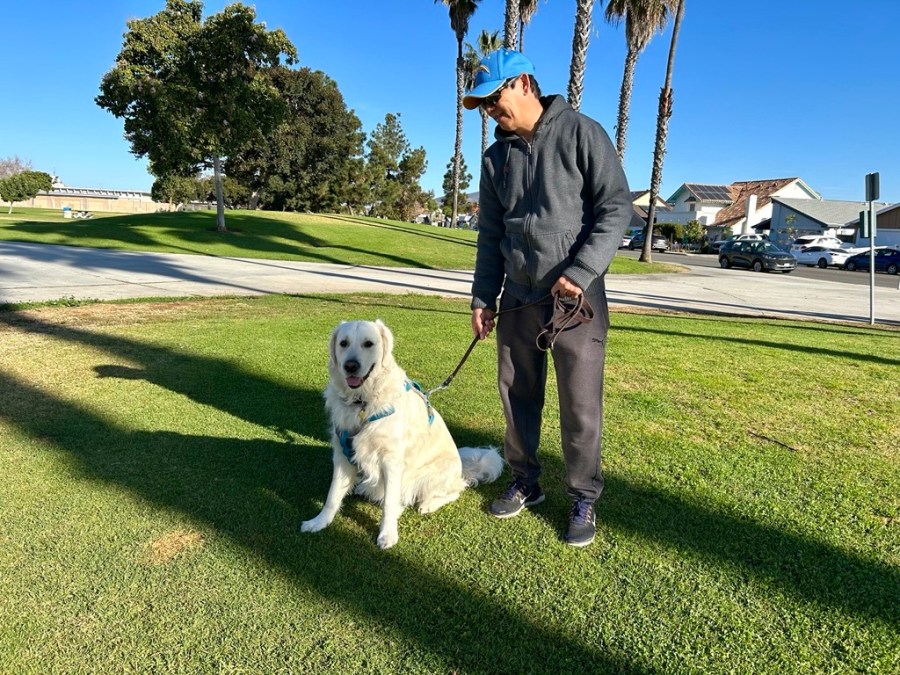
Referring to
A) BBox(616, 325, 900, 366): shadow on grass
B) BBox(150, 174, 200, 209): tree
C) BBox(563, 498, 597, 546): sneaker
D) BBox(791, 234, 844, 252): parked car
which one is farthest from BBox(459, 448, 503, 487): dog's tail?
BBox(150, 174, 200, 209): tree

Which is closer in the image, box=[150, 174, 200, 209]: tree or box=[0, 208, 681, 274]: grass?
box=[0, 208, 681, 274]: grass

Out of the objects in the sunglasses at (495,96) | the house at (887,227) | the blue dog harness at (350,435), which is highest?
the house at (887,227)

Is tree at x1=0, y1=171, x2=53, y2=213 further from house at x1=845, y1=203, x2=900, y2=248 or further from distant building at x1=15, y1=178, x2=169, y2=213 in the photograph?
house at x1=845, y1=203, x2=900, y2=248

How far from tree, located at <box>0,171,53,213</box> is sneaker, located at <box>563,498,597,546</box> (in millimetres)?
88896

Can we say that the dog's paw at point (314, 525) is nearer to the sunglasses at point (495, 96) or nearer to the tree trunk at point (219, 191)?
the sunglasses at point (495, 96)

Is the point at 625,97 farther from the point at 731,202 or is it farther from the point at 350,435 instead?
the point at 731,202

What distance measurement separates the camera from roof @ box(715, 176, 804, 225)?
64250mm

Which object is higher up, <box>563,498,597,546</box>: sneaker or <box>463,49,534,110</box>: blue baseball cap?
<box>463,49,534,110</box>: blue baseball cap

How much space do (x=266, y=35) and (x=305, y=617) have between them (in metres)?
25.5

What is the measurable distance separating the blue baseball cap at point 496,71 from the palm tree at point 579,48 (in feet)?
51.9

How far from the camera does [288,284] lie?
13312mm

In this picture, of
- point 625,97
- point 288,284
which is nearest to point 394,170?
point 625,97

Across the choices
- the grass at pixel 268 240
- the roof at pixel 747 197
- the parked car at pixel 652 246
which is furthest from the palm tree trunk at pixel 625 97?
the roof at pixel 747 197

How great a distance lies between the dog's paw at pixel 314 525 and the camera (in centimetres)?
297
